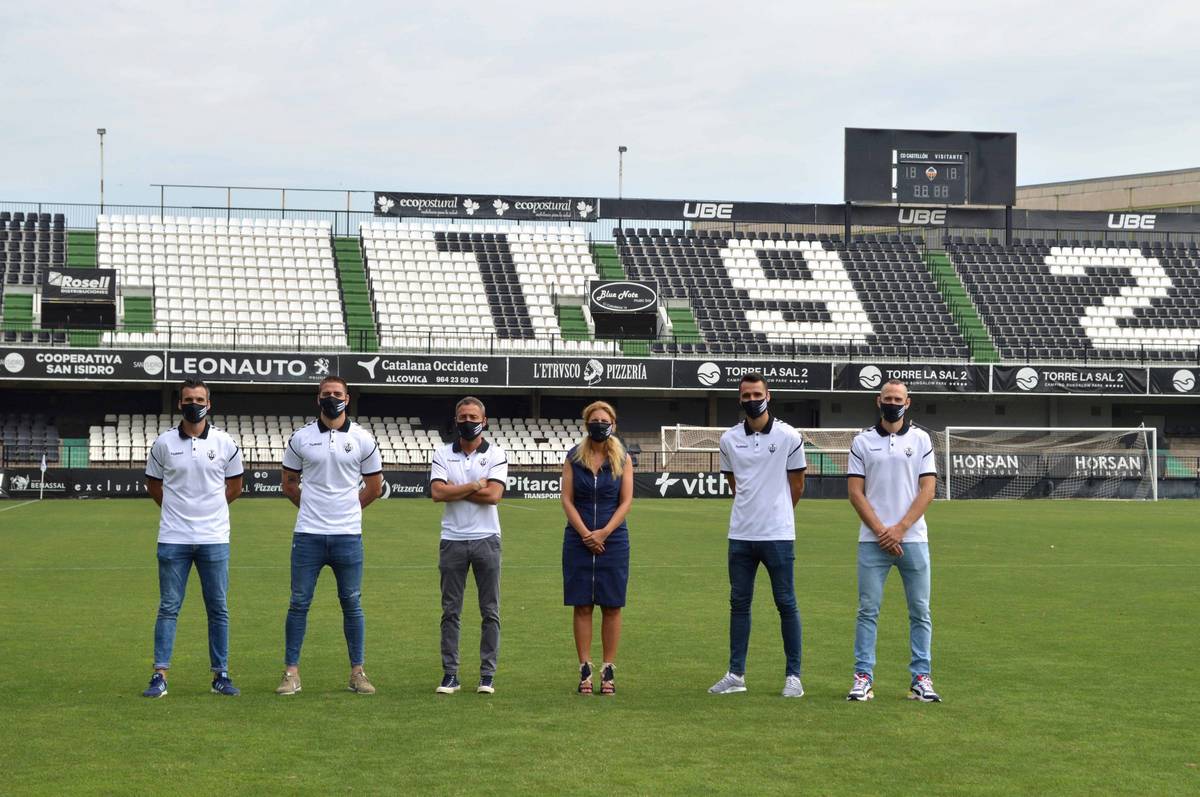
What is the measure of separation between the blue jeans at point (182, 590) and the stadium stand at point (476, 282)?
119 ft

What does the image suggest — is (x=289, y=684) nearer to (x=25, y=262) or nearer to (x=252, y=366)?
(x=252, y=366)

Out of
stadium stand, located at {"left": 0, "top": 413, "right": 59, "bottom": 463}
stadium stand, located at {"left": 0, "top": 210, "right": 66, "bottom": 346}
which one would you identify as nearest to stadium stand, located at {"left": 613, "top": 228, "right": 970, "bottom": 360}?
stadium stand, located at {"left": 0, "top": 413, "right": 59, "bottom": 463}

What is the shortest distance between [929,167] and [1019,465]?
1631cm

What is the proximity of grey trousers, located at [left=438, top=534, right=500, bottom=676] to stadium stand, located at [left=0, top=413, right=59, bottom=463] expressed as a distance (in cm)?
3197

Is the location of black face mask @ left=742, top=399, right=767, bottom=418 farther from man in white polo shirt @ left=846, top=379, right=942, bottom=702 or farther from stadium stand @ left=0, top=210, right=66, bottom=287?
stadium stand @ left=0, top=210, right=66, bottom=287

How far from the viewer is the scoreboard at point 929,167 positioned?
53719mm

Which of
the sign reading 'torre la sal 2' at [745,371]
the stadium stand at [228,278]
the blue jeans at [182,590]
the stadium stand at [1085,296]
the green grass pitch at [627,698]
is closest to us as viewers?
the green grass pitch at [627,698]

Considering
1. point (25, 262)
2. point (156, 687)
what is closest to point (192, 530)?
point (156, 687)

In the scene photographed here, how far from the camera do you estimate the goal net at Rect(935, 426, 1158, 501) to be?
4128cm

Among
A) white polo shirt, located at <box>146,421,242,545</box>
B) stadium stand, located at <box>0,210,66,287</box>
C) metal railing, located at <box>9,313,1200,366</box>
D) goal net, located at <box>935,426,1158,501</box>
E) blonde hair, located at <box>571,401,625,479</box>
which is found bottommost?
goal net, located at <box>935,426,1158,501</box>

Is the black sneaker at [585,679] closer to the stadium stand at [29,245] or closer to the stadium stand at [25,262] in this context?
the stadium stand at [25,262]

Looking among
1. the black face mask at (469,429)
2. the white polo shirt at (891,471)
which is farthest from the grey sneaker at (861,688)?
the black face mask at (469,429)

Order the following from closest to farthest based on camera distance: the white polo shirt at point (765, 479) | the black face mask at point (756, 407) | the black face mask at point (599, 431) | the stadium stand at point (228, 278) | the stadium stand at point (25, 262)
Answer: the black face mask at point (599, 431), the white polo shirt at point (765, 479), the black face mask at point (756, 407), the stadium stand at point (25, 262), the stadium stand at point (228, 278)

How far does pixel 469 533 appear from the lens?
31.8 ft
